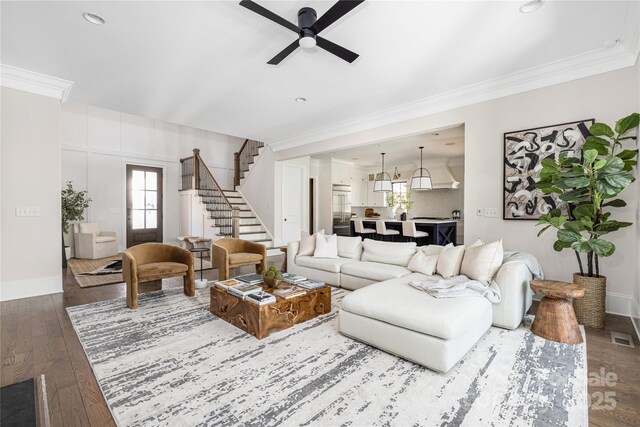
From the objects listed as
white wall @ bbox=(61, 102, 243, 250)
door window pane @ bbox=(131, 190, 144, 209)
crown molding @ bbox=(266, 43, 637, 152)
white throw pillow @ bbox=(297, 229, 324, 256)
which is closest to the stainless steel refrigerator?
crown molding @ bbox=(266, 43, 637, 152)

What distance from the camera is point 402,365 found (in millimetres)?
2195

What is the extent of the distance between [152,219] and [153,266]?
18.2ft

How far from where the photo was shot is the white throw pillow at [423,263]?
134 inches

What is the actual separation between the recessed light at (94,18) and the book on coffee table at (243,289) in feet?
9.04

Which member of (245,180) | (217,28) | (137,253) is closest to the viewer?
(217,28)

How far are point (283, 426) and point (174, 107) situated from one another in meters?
5.02

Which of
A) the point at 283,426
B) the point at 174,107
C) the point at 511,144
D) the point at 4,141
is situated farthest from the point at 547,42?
the point at 4,141

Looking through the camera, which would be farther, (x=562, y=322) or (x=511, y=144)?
(x=511, y=144)

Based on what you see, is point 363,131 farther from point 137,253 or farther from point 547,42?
point 137,253

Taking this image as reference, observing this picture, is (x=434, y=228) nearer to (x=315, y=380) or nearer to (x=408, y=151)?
(x=408, y=151)

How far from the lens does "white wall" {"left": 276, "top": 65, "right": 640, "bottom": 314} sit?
10.3 feet

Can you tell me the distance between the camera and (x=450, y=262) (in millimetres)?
3221

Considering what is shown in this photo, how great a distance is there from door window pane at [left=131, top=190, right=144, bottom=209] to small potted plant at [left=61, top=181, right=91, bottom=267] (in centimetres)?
106

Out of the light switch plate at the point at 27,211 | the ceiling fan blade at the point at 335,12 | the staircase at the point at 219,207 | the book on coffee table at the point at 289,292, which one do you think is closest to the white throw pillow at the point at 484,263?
the book on coffee table at the point at 289,292
